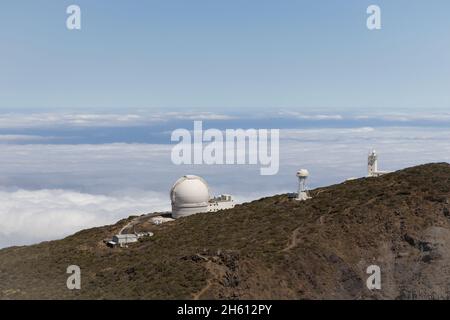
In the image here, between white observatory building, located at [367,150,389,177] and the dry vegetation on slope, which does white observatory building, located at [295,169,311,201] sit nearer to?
the dry vegetation on slope

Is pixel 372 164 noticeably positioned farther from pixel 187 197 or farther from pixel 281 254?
pixel 281 254

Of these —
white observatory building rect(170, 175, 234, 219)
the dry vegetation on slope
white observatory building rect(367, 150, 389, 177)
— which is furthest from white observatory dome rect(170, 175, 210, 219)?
white observatory building rect(367, 150, 389, 177)

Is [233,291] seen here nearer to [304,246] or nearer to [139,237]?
[304,246]

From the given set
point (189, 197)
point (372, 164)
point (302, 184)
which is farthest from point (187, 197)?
point (372, 164)

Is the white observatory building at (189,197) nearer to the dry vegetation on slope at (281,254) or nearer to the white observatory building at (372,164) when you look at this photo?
the dry vegetation on slope at (281,254)

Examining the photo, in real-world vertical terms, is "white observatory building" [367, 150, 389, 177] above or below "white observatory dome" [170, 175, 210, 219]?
above

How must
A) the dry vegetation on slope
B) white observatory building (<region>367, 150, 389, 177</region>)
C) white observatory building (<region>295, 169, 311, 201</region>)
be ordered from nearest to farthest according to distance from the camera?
the dry vegetation on slope → white observatory building (<region>295, 169, 311, 201</region>) → white observatory building (<region>367, 150, 389, 177</region>)
